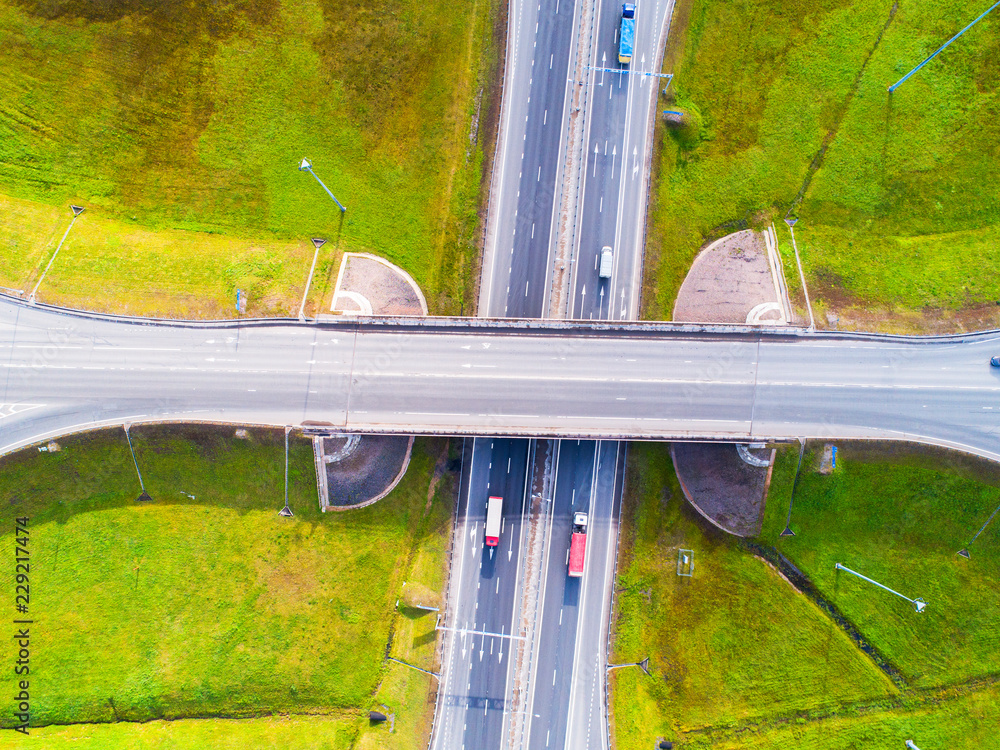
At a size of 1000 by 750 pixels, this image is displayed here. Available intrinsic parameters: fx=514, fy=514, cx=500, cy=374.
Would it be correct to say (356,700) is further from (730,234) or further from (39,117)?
(39,117)

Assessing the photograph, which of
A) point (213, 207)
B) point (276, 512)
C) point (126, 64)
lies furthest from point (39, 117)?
point (276, 512)

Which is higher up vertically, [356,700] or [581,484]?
[581,484]

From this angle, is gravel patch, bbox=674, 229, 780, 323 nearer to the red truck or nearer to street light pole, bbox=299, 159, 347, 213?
the red truck

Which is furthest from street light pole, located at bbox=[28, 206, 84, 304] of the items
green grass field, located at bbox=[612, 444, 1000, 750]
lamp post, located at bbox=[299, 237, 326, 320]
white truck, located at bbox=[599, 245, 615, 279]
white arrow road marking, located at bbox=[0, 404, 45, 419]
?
green grass field, located at bbox=[612, 444, 1000, 750]

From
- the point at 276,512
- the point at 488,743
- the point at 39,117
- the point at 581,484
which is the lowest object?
the point at 488,743

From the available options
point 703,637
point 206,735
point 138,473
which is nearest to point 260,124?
point 138,473

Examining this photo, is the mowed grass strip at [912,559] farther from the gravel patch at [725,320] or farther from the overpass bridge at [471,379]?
the overpass bridge at [471,379]
